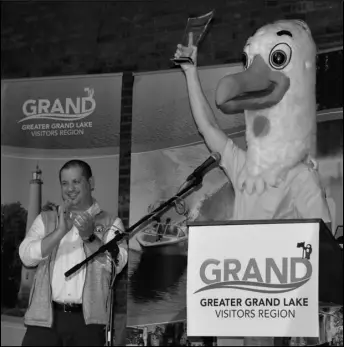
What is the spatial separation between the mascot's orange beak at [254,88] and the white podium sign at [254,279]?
0.76 metres

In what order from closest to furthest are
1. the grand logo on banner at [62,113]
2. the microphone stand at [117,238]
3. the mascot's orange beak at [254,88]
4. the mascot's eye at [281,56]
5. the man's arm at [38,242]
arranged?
1. the mascot's orange beak at [254,88]
2. the mascot's eye at [281,56]
3. the microphone stand at [117,238]
4. the man's arm at [38,242]
5. the grand logo on banner at [62,113]

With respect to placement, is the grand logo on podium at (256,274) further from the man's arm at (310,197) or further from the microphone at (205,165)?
the microphone at (205,165)

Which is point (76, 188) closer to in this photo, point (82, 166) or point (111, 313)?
point (82, 166)

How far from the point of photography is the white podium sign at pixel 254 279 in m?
2.34

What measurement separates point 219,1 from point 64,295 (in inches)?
63.4

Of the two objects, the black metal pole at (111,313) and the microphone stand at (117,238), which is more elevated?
the microphone stand at (117,238)

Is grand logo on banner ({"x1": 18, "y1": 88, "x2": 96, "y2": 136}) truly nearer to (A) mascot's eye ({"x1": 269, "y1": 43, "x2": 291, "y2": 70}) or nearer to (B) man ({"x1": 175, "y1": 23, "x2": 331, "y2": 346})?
(B) man ({"x1": 175, "y1": 23, "x2": 331, "y2": 346})

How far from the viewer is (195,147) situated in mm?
3475

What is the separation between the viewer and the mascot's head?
10.1 feet

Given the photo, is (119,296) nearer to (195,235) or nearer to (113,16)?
(195,235)

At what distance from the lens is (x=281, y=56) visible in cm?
309

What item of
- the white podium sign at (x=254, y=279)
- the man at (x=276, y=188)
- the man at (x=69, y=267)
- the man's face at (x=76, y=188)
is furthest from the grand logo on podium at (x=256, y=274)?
the man's face at (x=76, y=188)

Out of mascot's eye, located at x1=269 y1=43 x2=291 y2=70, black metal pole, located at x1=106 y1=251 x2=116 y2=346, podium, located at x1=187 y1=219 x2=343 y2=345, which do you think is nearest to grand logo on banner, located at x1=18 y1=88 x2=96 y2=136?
black metal pole, located at x1=106 y1=251 x2=116 y2=346

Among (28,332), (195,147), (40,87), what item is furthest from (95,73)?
(28,332)
